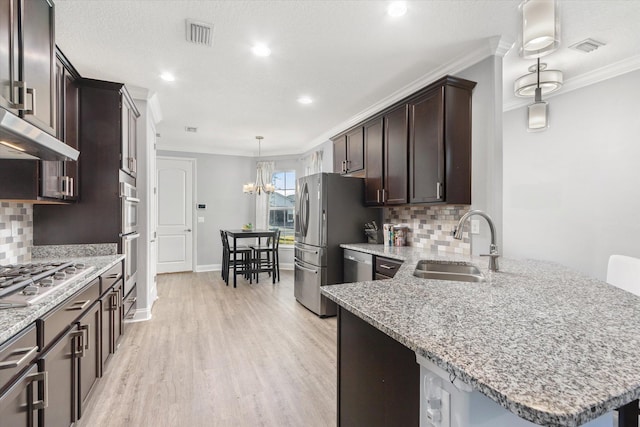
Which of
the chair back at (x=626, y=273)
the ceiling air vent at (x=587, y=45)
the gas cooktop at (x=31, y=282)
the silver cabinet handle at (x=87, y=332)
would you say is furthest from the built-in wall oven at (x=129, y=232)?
the ceiling air vent at (x=587, y=45)

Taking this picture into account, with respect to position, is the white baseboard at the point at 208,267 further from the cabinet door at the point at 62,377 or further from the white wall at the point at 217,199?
the cabinet door at the point at 62,377

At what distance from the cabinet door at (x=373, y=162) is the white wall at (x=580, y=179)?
1763 millimetres

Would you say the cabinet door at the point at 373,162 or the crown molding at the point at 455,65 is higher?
the crown molding at the point at 455,65

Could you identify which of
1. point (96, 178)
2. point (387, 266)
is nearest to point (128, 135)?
point (96, 178)

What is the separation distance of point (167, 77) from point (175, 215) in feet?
12.2

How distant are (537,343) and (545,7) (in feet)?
3.98

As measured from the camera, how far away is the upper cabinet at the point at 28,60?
1342 millimetres

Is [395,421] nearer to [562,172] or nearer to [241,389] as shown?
[241,389]

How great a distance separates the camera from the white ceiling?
209 cm

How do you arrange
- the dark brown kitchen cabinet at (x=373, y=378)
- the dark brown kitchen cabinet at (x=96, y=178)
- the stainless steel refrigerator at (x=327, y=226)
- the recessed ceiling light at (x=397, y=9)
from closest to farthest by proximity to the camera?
the dark brown kitchen cabinet at (x=373, y=378) < the recessed ceiling light at (x=397, y=9) < the dark brown kitchen cabinet at (x=96, y=178) < the stainless steel refrigerator at (x=327, y=226)

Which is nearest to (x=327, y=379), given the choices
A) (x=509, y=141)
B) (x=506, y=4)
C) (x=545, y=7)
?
(x=545, y=7)

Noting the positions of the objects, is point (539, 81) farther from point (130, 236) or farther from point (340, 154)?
Result: point (130, 236)

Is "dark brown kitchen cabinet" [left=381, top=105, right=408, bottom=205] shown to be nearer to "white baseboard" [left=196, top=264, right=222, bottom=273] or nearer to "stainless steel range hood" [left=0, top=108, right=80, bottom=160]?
"stainless steel range hood" [left=0, top=108, right=80, bottom=160]

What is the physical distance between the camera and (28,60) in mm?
1508
